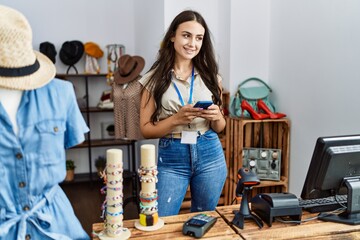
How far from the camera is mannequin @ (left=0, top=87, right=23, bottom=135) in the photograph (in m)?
0.98

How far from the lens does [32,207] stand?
991mm

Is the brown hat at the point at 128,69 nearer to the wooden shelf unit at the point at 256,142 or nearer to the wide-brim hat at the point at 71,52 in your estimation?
the wooden shelf unit at the point at 256,142

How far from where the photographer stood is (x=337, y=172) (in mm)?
1445

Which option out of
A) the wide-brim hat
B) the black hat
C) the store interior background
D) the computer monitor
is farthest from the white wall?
the black hat

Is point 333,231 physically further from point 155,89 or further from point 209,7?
point 209,7

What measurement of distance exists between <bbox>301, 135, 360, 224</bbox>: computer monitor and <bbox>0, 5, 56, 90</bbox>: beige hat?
108 centimetres

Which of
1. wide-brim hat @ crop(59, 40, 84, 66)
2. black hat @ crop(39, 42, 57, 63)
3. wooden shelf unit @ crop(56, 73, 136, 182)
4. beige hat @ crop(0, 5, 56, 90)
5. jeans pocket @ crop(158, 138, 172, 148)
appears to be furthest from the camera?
wooden shelf unit @ crop(56, 73, 136, 182)

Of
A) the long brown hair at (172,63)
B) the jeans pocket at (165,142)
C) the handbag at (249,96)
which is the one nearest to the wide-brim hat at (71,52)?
the handbag at (249,96)

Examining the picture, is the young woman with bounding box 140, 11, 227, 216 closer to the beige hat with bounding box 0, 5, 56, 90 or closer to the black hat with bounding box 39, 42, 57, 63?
the beige hat with bounding box 0, 5, 56, 90

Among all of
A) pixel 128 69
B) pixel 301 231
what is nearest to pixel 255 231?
pixel 301 231

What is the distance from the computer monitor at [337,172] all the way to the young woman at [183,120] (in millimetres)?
508

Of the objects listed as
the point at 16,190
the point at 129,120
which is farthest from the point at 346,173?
the point at 129,120

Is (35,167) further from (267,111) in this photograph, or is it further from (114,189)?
(267,111)

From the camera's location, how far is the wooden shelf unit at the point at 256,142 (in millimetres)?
3078
